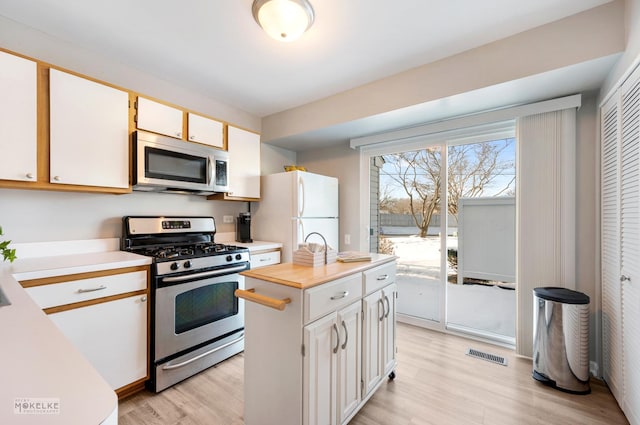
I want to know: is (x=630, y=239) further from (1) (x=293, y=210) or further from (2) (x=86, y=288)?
(2) (x=86, y=288)

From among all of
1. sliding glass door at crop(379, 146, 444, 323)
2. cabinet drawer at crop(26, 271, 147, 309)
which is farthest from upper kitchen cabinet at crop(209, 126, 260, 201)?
sliding glass door at crop(379, 146, 444, 323)

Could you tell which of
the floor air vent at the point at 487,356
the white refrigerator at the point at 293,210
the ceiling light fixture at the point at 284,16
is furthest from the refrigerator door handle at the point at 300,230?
the floor air vent at the point at 487,356

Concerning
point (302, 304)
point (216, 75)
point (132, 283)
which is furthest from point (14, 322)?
point (216, 75)

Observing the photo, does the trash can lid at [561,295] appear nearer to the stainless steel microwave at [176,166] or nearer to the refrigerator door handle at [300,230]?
the refrigerator door handle at [300,230]

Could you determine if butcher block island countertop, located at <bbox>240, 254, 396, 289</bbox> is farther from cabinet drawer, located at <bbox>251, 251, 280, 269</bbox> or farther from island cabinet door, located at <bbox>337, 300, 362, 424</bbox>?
cabinet drawer, located at <bbox>251, 251, 280, 269</bbox>

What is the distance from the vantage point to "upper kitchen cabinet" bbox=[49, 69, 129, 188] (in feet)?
6.42

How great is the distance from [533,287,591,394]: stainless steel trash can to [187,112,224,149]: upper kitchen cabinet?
10.7ft

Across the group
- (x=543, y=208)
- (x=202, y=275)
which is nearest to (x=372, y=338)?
(x=202, y=275)

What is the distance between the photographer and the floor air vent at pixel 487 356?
250cm

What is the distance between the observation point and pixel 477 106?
256 centimetres

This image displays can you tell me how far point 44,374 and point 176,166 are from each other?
224cm

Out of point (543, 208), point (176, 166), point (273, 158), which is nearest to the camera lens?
point (543, 208)

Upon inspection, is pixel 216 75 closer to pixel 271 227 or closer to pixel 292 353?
pixel 271 227

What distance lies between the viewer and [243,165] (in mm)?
3250
